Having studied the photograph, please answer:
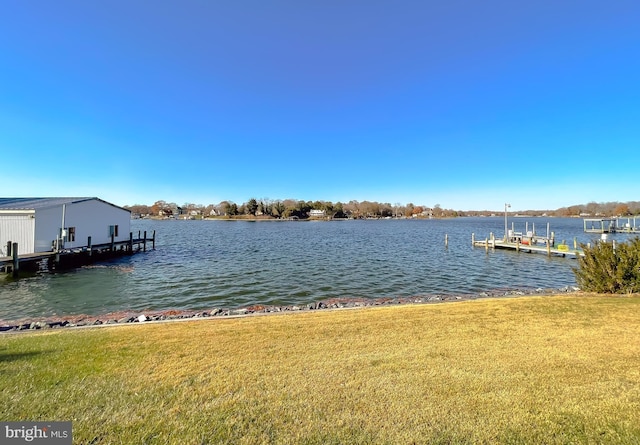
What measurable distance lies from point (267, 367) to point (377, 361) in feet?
6.05

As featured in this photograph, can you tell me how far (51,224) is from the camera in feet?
79.2

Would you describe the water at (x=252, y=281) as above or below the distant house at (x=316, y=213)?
below

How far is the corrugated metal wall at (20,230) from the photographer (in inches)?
893

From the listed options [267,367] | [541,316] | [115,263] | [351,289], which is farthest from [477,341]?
[115,263]

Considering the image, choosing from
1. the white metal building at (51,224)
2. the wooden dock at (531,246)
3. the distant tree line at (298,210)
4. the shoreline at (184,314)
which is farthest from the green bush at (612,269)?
the distant tree line at (298,210)

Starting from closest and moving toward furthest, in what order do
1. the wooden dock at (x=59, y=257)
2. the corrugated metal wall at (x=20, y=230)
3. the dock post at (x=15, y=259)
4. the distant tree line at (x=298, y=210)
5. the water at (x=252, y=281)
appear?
the water at (x=252, y=281), the dock post at (x=15, y=259), the wooden dock at (x=59, y=257), the corrugated metal wall at (x=20, y=230), the distant tree line at (x=298, y=210)

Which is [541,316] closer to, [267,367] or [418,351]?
[418,351]

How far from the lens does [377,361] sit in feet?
16.5

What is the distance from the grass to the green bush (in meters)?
Answer: 5.61

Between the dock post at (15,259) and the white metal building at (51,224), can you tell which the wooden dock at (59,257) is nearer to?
the dock post at (15,259)
